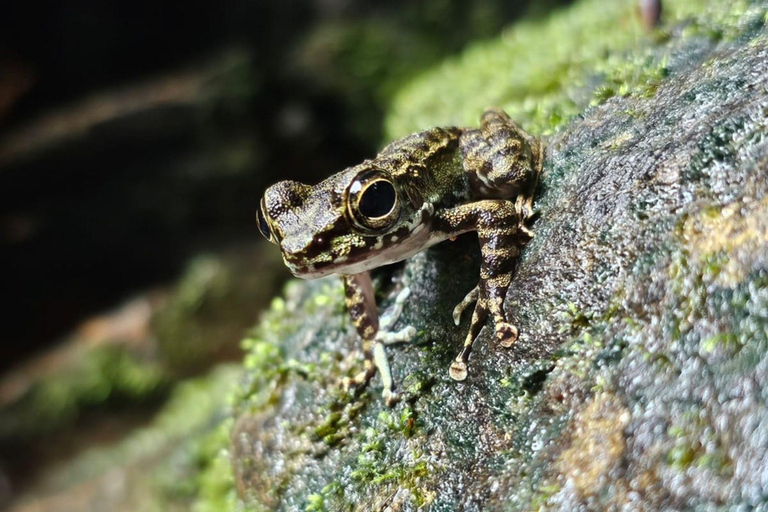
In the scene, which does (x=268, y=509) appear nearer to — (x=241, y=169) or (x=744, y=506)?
(x=744, y=506)

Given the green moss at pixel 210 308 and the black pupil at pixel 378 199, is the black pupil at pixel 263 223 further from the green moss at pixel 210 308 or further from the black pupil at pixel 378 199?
the green moss at pixel 210 308

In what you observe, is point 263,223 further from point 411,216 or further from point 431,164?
point 431,164

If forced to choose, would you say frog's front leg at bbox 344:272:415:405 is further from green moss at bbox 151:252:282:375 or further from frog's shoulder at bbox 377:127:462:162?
green moss at bbox 151:252:282:375

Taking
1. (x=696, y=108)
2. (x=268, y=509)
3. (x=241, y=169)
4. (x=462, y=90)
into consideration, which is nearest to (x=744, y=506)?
(x=696, y=108)

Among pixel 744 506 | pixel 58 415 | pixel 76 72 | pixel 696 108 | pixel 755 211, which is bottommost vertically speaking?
pixel 744 506

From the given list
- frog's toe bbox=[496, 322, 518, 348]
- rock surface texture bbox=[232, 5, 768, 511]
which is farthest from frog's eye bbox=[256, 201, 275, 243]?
frog's toe bbox=[496, 322, 518, 348]

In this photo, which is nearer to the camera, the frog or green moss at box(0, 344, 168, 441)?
the frog
